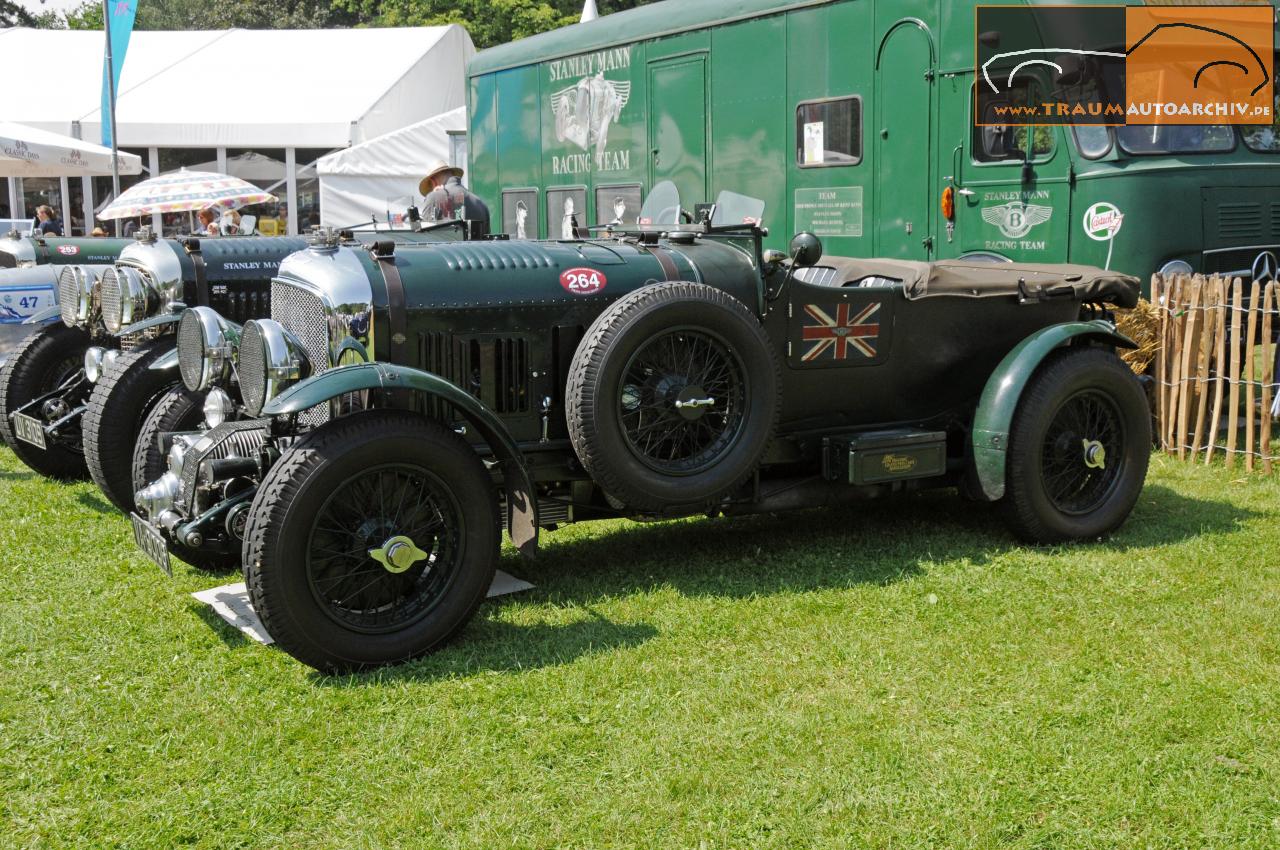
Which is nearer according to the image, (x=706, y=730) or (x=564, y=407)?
(x=706, y=730)

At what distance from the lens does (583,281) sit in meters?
5.38

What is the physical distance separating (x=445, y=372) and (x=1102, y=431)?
10.6ft

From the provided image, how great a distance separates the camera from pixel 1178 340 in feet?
25.6

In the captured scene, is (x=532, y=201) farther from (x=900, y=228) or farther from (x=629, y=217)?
(x=900, y=228)

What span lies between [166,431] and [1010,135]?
222 inches

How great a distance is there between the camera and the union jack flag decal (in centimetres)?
576

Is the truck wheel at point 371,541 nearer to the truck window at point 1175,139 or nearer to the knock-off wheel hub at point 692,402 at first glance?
the knock-off wheel hub at point 692,402

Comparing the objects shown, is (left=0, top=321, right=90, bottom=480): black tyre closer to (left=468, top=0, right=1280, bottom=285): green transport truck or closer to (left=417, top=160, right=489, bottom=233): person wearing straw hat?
(left=417, top=160, right=489, bottom=233): person wearing straw hat

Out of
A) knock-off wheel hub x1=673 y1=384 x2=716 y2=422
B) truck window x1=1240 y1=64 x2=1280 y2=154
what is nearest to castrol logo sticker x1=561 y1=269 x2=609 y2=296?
knock-off wheel hub x1=673 y1=384 x2=716 y2=422

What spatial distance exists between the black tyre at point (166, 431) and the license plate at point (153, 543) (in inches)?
21.1

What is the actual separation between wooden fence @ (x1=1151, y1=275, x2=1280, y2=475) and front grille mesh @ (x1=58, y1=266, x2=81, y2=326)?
6.61 meters

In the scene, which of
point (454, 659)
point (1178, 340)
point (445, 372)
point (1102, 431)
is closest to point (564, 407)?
point (445, 372)

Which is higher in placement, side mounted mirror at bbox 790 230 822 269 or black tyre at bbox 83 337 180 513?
side mounted mirror at bbox 790 230 822 269

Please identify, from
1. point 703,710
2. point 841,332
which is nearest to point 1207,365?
point 841,332
